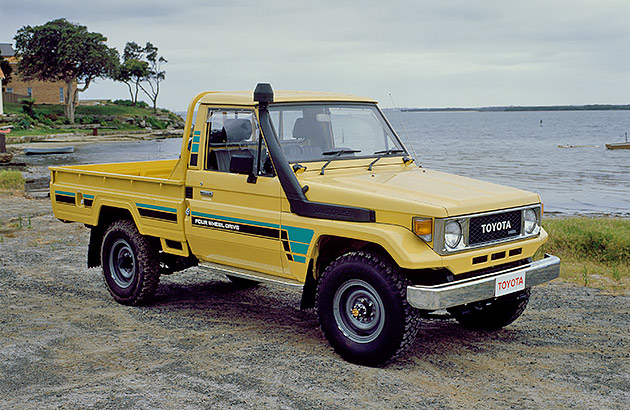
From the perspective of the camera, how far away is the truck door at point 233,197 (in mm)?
6496

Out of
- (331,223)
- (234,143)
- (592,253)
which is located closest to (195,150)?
(234,143)

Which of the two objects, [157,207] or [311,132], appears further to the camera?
[157,207]

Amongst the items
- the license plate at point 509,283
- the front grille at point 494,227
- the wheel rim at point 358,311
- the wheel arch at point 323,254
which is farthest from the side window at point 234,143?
the license plate at point 509,283

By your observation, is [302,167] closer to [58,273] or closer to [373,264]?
[373,264]

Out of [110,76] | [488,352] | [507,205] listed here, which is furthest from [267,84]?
[110,76]

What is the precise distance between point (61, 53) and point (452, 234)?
7038 centimetres

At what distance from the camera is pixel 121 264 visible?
8.17 metres

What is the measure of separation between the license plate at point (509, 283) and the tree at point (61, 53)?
68955mm

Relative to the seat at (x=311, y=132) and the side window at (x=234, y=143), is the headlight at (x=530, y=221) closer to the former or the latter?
the seat at (x=311, y=132)

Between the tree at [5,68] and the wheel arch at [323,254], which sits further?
the tree at [5,68]

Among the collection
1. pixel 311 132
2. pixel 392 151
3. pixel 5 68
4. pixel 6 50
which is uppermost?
pixel 6 50

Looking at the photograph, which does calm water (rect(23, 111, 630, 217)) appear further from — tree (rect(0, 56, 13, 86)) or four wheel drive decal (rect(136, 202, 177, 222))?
tree (rect(0, 56, 13, 86))

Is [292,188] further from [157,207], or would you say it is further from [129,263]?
[129,263]

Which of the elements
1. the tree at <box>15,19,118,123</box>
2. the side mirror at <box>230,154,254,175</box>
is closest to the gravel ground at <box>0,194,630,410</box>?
the side mirror at <box>230,154,254,175</box>
